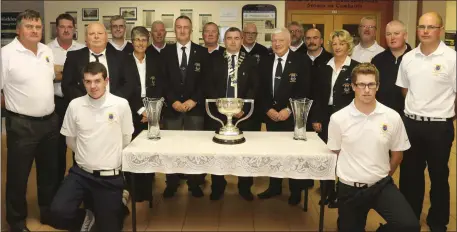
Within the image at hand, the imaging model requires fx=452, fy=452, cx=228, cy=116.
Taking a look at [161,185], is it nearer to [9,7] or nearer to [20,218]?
[20,218]

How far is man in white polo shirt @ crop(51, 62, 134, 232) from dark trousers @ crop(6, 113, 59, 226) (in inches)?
12.9

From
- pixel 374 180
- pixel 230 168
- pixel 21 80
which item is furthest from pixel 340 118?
pixel 21 80

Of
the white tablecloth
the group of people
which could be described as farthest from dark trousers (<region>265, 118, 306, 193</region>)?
the white tablecloth

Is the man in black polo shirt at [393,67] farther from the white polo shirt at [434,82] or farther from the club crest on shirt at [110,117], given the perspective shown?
the club crest on shirt at [110,117]

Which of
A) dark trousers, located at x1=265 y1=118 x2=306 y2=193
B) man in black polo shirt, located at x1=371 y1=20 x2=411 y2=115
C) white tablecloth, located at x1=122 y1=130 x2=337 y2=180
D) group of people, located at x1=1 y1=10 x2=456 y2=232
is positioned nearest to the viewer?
group of people, located at x1=1 y1=10 x2=456 y2=232

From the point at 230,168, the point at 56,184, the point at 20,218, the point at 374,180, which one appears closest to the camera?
the point at 374,180

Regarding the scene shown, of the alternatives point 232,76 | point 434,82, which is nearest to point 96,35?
point 232,76

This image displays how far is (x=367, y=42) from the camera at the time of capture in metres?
4.29

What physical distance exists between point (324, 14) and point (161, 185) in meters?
4.50

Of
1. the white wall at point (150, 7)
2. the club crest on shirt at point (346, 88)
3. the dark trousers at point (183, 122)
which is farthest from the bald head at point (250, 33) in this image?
the white wall at point (150, 7)

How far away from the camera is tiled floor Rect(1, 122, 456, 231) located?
3391 mm

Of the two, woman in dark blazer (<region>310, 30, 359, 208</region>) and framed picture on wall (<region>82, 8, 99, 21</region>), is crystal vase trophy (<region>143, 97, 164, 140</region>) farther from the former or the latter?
framed picture on wall (<region>82, 8, 99, 21</region>)

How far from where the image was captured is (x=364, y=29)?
422 centimetres

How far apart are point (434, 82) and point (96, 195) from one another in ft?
7.60
